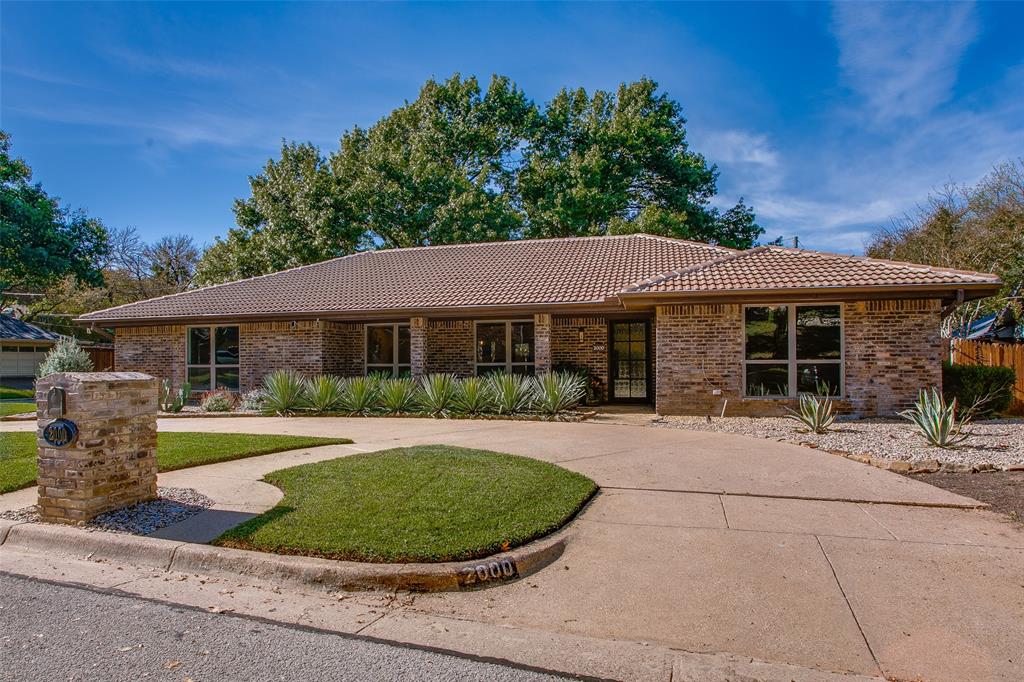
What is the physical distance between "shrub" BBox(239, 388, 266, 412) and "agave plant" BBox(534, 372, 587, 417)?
6.96 m

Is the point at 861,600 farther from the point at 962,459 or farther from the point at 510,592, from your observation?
the point at 962,459

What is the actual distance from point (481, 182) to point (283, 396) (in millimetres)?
19369

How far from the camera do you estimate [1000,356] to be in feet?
54.1

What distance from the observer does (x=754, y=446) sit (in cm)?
957

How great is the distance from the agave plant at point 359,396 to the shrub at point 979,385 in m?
12.6

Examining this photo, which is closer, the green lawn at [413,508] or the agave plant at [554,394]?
the green lawn at [413,508]

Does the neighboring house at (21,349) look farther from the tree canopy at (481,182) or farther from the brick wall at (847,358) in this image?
the brick wall at (847,358)

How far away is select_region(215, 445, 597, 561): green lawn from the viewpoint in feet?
15.9

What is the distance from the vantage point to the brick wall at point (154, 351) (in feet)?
64.2

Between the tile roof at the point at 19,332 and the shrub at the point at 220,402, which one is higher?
the tile roof at the point at 19,332

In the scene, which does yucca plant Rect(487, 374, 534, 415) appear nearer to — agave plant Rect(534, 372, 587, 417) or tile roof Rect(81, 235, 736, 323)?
agave plant Rect(534, 372, 587, 417)

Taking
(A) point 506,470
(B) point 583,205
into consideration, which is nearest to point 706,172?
(B) point 583,205

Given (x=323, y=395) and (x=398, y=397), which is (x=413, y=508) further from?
(x=323, y=395)

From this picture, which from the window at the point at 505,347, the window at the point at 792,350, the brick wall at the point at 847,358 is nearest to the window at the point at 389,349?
the window at the point at 505,347
